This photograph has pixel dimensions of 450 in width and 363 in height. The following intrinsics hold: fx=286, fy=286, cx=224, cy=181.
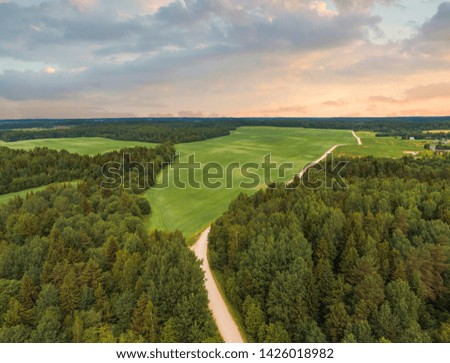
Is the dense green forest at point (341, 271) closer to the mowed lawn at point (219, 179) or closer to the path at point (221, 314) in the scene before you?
the path at point (221, 314)

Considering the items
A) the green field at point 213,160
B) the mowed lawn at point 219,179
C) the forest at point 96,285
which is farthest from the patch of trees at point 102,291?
Answer: the green field at point 213,160

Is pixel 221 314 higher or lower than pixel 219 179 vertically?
lower

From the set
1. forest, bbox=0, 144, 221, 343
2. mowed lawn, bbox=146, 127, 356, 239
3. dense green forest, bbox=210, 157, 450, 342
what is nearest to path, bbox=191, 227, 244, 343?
dense green forest, bbox=210, 157, 450, 342

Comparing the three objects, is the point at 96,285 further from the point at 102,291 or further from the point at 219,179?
the point at 219,179

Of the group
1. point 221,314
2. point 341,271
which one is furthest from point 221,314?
point 341,271

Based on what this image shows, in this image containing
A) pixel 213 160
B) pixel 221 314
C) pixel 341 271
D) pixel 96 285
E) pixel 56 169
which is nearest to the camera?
pixel 96 285

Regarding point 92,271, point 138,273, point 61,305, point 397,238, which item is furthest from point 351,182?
Result: point 61,305

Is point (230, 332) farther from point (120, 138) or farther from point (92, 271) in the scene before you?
point (120, 138)
